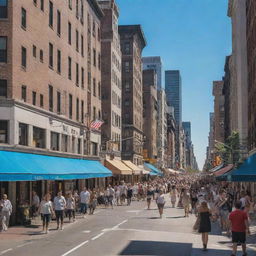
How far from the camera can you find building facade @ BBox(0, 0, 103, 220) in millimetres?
32094

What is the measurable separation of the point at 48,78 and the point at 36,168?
37.9 ft

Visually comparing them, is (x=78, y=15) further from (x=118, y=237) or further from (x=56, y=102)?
(x=118, y=237)

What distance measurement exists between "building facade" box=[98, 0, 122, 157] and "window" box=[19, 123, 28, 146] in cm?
3580

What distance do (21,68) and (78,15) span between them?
18.8m

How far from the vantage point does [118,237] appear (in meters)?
22.5

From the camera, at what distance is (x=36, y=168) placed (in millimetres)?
30328

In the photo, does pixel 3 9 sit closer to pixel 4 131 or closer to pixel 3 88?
pixel 3 88

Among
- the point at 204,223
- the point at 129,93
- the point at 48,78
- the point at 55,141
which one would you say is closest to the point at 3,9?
the point at 48,78

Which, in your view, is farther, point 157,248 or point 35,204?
point 35,204

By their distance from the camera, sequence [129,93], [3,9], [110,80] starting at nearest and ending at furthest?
1. [3,9]
2. [110,80]
3. [129,93]

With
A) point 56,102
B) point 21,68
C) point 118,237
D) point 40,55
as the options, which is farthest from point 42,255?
point 56,102

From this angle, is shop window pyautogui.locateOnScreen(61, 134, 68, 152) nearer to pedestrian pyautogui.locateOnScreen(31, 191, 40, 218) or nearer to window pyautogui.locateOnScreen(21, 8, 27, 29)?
pedestrian pyautogui.locateOnScreen(31, 191, 40, 218)

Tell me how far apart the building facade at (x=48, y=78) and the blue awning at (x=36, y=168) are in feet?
2.89

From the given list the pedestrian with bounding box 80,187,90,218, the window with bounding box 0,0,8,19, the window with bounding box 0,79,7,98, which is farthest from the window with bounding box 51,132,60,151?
the window with bounding box 0,0,8,19
